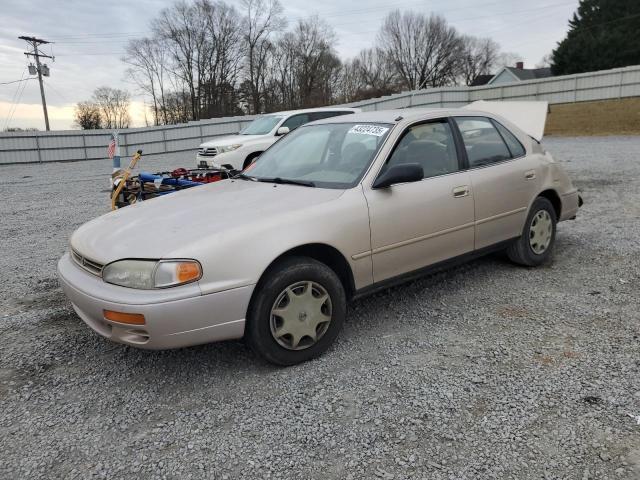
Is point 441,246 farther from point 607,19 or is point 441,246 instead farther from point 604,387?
point 607,19

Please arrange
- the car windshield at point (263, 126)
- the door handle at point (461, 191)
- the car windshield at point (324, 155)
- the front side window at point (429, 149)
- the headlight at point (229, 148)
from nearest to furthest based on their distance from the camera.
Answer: the car windshield at point (324, 155) → the front side window at point (429, 149) → the door handle at point (461, 191) → the headlight at point (229, 148) → the car windshield at point (263, 126)

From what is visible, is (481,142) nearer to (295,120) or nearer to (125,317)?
(125,317)

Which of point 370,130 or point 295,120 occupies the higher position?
point 295,120

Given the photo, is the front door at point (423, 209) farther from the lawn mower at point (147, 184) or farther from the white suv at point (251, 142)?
the white suv at point (251, 142)

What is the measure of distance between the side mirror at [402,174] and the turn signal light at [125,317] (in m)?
1.81

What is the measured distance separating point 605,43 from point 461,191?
135 feet

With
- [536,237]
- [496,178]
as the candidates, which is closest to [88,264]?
[496,178]

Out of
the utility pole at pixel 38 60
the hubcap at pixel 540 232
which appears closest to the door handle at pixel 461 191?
the hubcap at pixel 540 232

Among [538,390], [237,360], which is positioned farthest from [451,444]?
[237,360]

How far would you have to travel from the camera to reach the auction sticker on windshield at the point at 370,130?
12.5 ft

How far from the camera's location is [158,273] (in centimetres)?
272

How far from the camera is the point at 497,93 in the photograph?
91.6 feet

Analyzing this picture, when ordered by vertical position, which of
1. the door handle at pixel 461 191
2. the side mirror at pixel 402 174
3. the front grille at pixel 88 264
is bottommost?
the front grille at pixel 88 264

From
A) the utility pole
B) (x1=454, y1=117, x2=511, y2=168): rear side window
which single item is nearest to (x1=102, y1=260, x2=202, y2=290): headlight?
(x1=454, y1=117, x2=511, y2=168): rear side window
